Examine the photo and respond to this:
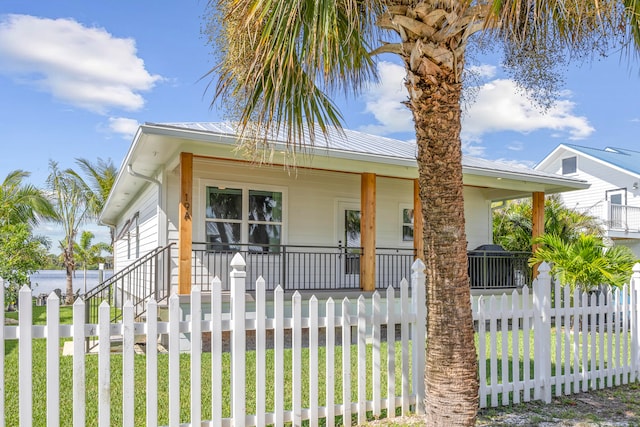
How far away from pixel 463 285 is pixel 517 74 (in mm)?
2517

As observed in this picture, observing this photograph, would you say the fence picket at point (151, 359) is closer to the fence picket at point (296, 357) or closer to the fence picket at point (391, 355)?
the fence picket at point (296, 357)

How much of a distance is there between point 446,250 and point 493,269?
387 inches

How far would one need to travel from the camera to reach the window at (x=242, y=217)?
34.8ft

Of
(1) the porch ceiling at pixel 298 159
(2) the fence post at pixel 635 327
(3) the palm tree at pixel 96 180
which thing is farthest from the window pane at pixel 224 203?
(3) the palm tree at pixel 96 180

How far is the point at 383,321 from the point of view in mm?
4672

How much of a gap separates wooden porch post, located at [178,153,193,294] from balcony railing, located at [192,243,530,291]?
5.17 ft

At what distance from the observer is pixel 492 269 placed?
1273cm

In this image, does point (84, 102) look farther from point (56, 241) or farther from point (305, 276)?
point (305, 276)

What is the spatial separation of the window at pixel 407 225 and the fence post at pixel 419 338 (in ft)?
27.9

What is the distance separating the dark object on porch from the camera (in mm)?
12391

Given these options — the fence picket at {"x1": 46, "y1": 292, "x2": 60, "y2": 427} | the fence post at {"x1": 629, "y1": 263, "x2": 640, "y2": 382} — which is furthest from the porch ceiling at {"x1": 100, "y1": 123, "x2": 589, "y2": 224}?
the fence post at {"x1": 629, "y1": 263, "x2": 640, "y2": 382}

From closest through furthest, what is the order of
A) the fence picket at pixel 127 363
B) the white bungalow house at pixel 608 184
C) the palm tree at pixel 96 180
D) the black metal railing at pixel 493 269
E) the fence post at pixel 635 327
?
the fence picket at pixel 127 363 < the fence post at pixel 635 327 < the black metal railing at pixel 493 269 < the white bungalow house at pixel 608 184 < the palm tree at pixel 96 180

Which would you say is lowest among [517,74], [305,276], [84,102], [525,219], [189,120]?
[305,276]

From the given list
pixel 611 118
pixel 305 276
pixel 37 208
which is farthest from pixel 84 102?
pixel 611 118
